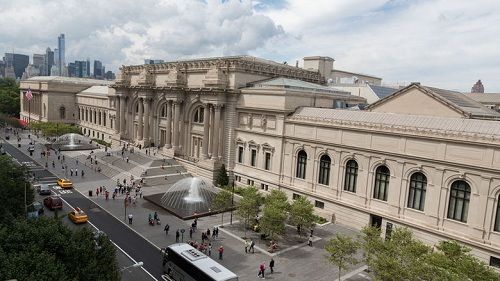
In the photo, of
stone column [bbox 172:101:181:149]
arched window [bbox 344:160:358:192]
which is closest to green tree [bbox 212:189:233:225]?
arched window [bbox 344:160:358:192]

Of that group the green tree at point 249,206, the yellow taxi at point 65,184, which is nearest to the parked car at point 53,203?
the yellow taxi at point 65,184

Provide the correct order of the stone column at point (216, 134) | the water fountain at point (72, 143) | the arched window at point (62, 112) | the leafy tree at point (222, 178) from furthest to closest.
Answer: the arched window at point (62, 112) → the water fountain at point (72, 143) → the stone column at point (216, 134) → the leafy tree at point (222, 178)

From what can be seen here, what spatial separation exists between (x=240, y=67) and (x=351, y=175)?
81.7 feet

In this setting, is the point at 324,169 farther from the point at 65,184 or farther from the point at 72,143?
the point at 72,143

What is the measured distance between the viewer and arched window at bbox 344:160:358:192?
43256 mm

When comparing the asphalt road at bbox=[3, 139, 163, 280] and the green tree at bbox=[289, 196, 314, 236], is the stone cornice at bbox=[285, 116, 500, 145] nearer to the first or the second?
the green tree at bbox=[289, 196, 314, 236]

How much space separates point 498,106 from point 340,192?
170 ft

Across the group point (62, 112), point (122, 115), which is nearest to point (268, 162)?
point (122, 115)

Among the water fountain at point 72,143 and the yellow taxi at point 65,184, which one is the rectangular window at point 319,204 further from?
the water fountain at point 72,143

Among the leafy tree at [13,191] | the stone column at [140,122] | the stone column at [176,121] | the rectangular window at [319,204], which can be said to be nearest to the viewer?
the leafy tree at [13,191]

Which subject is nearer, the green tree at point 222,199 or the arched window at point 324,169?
the green tree at point 222,199

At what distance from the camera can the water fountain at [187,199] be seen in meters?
45.7

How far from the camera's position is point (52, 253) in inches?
770

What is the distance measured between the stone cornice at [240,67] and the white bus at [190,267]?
3490cm
